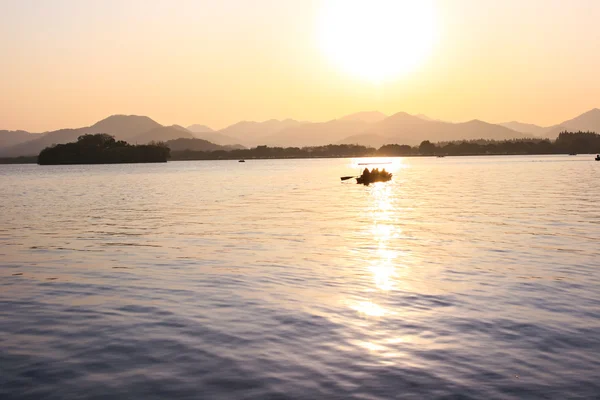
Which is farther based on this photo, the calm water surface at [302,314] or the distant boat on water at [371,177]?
the distant boat on water at [371,177]

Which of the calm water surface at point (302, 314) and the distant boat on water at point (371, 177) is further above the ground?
the calm water surface at point (302, 314)

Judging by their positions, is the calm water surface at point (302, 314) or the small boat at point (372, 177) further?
the small boat at point (372, 177)

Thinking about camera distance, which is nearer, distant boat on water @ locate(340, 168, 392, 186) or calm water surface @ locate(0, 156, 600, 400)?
calm water surface @ locate(0, 156, 600, 400)

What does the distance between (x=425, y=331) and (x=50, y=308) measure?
39.1 feet

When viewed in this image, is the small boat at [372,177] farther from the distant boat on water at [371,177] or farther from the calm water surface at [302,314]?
the calm water surface at [302,314]

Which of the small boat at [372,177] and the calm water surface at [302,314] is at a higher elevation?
the calm water surface at [302,314]

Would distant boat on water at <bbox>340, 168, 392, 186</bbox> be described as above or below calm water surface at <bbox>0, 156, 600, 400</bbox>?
below

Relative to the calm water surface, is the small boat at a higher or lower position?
lower

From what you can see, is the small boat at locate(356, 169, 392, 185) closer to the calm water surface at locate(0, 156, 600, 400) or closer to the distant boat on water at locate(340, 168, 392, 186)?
the distant boat on water at locate(340, 168, 392, 186)

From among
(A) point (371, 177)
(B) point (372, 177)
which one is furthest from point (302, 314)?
(B) point (372, 177)

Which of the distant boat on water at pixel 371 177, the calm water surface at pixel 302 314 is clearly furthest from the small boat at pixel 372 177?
the calm water surface at pixel 302 314

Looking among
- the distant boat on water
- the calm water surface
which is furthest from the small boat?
the calm water surface

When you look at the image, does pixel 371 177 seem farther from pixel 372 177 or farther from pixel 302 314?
pixel 302 314

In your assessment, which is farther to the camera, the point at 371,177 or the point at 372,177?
the point at 372,177
